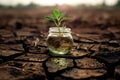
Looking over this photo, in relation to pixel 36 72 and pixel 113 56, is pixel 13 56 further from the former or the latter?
pixel 113 56

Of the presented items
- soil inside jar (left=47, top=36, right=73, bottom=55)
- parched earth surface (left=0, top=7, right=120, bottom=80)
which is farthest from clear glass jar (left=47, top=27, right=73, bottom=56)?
parched earth surface (left=0, top=7, right=120, bottom=80)

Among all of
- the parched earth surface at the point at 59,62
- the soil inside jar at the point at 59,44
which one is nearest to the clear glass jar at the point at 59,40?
the soil inside jar at the point at 59,44

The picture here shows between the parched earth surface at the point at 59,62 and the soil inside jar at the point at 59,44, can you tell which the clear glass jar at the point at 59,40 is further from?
the parched earth surface at the point at 59,62

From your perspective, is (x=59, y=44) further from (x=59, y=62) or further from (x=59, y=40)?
(x=59, y=62)

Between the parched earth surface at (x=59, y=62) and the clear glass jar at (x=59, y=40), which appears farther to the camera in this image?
the clear glass jar at (x=59, y=40)

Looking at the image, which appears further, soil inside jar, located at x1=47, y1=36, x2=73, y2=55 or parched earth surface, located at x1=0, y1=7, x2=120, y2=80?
soil inside jar, located at x1=47, y1=36, x2=73, y2=55

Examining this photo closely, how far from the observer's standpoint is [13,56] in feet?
8.87

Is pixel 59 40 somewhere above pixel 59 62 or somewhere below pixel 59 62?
above

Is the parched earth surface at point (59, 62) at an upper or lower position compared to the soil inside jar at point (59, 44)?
lower

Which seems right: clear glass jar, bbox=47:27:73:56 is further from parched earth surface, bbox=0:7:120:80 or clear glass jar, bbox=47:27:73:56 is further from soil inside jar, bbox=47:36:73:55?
parched earth surface, bbox=0:7:120:80

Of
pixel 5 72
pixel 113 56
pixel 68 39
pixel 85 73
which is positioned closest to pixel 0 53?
pixel 5 72

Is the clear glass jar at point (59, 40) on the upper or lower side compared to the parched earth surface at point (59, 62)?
upper

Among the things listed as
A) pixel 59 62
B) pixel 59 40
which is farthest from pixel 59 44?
pixel 59 62

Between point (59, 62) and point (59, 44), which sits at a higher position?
point (59, 44)
